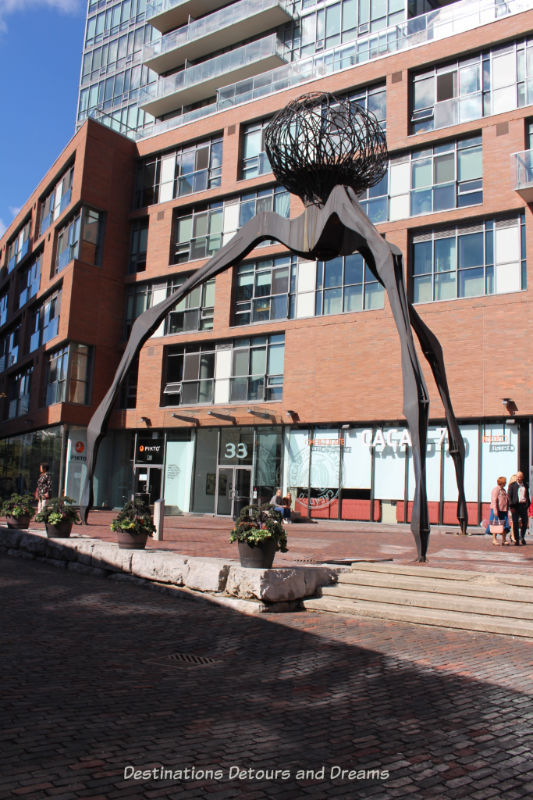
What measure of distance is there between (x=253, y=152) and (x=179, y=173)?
14.6 feet

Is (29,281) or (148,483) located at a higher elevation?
(29,281)

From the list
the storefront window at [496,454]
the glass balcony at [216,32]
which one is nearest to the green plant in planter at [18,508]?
the storefront window at [496,454]

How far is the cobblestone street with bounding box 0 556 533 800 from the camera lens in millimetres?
3541

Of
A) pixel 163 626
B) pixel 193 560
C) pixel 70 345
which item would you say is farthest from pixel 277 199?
pixel 163 626

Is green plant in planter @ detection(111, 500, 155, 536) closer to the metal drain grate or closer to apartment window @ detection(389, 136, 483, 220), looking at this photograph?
the metal drain grate

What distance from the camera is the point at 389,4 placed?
3503 cm

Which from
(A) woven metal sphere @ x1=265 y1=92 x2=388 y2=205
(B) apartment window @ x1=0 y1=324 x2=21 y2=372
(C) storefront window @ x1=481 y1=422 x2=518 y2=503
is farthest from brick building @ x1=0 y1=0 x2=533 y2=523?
(A) woven metal sphere @ x1=265 y1=92 x2=388 y2=205

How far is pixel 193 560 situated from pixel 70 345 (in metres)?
23.7

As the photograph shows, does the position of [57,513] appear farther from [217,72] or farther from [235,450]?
[217,72]

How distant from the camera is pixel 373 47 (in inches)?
1156

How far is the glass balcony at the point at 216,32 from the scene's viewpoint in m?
38.0

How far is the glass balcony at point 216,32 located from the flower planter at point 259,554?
120 feet

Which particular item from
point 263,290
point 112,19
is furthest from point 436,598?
point 112,19

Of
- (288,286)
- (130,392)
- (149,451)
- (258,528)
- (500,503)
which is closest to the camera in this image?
(258,528)
